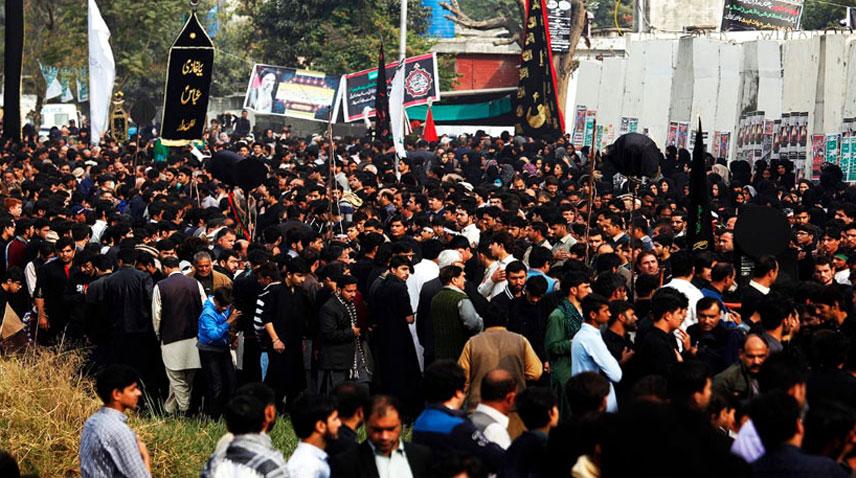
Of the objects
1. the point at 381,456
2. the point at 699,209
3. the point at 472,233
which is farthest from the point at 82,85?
the point at 381,456

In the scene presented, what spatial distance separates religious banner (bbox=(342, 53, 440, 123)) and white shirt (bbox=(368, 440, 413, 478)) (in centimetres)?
2731

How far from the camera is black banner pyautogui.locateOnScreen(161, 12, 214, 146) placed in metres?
19.9

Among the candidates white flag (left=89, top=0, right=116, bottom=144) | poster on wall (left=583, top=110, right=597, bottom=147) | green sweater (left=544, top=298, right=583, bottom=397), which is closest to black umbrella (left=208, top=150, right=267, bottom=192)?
white flag (left=89, top=0, right=116, bottom=144)

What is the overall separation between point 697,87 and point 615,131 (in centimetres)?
387

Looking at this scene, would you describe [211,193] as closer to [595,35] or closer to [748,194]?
[748,194]

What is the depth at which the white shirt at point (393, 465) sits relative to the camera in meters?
6.50

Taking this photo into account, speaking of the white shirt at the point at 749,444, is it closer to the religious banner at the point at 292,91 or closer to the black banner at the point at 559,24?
the religious banner at the point at 292,91

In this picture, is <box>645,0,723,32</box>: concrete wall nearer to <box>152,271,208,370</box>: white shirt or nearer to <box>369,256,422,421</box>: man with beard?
<box>152,271,208,370</box>: white shirt

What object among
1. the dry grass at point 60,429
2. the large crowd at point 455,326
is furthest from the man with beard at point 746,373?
the dry grass at point 60,429

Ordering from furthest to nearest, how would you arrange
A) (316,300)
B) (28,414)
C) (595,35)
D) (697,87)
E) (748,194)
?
(595,35) < (697,87) < (748,194) < (316,300) < (28,414)

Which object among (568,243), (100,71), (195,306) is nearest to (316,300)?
(195,306)

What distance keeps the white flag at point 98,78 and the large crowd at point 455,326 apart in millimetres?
2093

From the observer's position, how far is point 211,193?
21344 millimetres

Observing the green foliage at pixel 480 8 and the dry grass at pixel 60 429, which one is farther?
the green foliage at pixel 480 8
